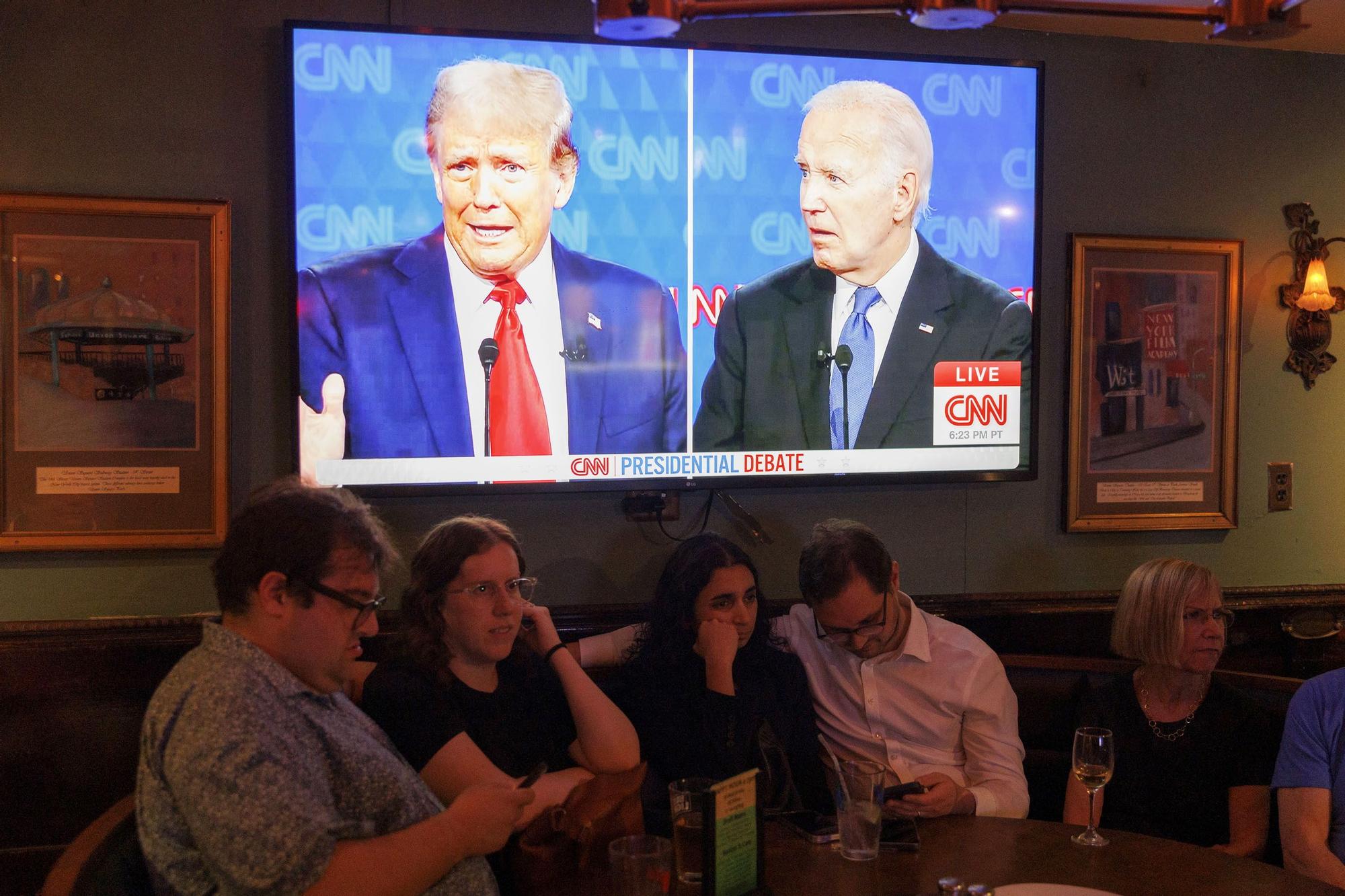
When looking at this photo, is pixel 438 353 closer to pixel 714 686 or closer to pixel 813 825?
pixel 714 686

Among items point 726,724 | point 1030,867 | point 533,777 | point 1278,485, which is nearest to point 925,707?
point 726,724

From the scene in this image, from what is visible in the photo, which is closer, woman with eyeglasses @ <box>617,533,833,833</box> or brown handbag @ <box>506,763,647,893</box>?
brown handbag @ <box>506,763,647,893</box>

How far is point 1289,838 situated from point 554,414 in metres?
1.97

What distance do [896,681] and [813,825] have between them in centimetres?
72

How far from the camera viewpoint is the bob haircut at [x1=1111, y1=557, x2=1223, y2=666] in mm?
2445

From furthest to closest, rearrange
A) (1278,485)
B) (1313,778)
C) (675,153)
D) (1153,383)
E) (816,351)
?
(1278,485) → (1153,383) → (816,351) → (675,153) → (1313,778)

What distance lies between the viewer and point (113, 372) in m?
2.74

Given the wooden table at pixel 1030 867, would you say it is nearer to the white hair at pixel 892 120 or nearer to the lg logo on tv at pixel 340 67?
the white hair at pixel 892 120

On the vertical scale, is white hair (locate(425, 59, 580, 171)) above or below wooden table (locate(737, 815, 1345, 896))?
above

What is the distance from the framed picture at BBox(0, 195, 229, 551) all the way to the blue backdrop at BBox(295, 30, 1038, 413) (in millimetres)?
328

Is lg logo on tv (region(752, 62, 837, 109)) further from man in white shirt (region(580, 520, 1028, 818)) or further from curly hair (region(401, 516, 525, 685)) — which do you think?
curly hair (region(401, 516, 525, 685))

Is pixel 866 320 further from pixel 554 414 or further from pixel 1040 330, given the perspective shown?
pixel 554 414

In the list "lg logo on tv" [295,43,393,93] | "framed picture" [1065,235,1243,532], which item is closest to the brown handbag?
"lg logo on tv" [295,43,393,93]

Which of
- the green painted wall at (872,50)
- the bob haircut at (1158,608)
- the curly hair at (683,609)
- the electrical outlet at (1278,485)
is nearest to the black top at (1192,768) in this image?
the bob haircut at (1158,608)
